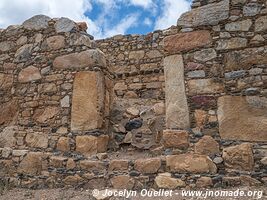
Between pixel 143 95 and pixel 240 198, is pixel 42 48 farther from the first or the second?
pixel 240 198

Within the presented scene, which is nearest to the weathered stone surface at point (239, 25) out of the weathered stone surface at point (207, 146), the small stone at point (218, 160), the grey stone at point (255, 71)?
the grey stone at point (255, 71)

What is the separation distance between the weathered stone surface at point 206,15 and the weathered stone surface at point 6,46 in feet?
8.63

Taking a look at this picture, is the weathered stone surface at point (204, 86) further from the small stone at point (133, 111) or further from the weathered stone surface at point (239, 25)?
the small stone at point (133, 111)

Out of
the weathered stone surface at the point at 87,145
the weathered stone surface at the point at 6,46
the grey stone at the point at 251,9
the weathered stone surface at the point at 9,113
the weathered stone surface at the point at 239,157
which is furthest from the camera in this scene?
the weathered stone surface at the point at 6,46

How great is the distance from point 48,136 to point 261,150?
2.61 meters

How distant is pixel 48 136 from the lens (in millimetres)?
3893

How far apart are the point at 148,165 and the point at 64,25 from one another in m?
2.29

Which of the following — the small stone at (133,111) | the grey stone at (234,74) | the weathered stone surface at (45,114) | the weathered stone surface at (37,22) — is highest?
the weathered stone surface at (37,22)

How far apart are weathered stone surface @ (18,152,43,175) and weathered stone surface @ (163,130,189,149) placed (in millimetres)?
1694

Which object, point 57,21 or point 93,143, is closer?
point 93,143

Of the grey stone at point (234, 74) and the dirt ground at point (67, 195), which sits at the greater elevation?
the grey stone at point (234, 74)

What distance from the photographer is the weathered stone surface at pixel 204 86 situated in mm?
3180

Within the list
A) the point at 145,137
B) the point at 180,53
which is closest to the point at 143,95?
the point at 145,137

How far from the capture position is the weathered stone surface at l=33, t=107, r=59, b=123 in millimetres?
3934
